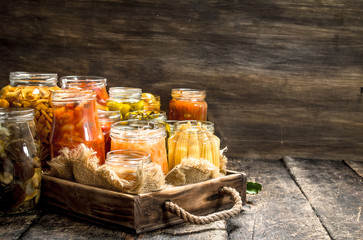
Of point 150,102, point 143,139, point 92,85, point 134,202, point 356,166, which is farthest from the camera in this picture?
point 356,166

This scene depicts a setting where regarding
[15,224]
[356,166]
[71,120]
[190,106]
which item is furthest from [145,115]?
[356,166]

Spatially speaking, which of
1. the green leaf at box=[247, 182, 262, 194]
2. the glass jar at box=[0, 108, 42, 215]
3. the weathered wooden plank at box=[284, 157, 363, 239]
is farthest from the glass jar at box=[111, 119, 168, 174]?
the weathered wooden plank at box=[284, 157, 363, 239]

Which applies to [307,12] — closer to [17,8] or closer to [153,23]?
[153,23]

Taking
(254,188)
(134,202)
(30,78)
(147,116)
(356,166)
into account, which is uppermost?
(30,78)

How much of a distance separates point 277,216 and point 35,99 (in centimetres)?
74

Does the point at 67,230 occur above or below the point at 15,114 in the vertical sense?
below

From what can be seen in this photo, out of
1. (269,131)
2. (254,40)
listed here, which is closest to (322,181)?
(269,131)

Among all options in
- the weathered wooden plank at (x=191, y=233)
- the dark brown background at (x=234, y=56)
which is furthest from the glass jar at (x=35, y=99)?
the dark brown background at (x=234, y=56)

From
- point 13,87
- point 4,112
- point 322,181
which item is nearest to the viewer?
point 4,112

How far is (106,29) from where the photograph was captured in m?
1.86

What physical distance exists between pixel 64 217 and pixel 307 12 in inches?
51.8

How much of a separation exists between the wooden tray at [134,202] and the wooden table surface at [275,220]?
1.0 inches

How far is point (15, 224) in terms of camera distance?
1.01 metres

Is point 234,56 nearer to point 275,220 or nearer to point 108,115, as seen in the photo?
point 108,115
